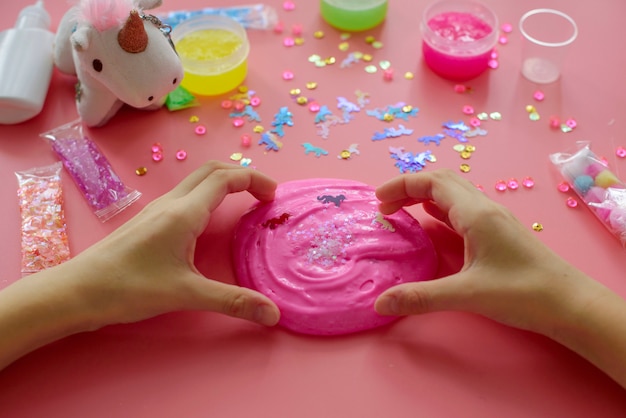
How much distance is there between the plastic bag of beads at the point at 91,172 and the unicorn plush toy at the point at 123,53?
0.10 meters

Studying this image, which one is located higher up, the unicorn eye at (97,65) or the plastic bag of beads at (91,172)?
the unicorn eye at (97,65)

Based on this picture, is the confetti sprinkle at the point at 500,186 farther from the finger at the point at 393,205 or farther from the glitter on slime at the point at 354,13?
the glitter on slime at the point at 354,13

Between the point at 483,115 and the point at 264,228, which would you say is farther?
the point at 483,115

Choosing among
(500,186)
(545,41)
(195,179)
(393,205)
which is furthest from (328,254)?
(545,41)

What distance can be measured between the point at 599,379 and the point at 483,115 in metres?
0.62

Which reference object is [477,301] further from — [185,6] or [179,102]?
[185,6]

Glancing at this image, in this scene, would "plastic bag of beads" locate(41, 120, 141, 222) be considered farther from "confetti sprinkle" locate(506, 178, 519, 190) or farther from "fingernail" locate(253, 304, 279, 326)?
"confetti sprinkle" locate(506, 178, 519, 190)

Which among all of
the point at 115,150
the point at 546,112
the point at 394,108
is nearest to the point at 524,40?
the point at 546,112

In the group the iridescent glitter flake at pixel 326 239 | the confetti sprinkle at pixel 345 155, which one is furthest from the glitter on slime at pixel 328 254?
the confetti sprinkle at pixel 345 155

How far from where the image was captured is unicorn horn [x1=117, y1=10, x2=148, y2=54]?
1207 millimetres

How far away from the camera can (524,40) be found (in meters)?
1.49

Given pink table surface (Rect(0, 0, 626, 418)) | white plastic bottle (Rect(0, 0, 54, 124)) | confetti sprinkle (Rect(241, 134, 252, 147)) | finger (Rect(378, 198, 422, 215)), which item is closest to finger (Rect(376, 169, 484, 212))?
finger (Rect(378, 198, 422, 215))

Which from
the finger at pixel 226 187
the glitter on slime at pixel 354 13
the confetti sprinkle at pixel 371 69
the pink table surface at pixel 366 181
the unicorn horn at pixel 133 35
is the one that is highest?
the unicorn horn at pixel 133 35

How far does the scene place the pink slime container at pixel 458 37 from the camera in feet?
4.83
